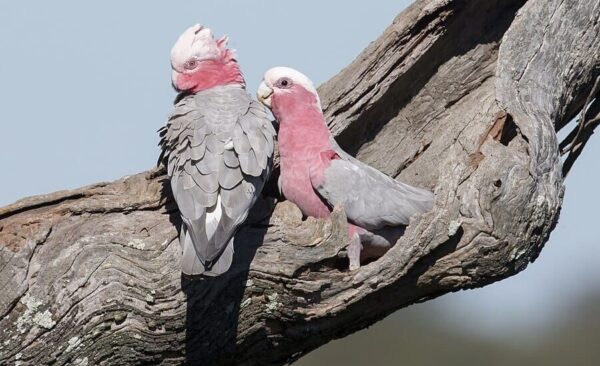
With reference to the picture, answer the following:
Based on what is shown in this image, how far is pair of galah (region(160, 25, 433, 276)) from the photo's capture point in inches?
284

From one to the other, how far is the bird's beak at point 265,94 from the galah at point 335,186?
148mm

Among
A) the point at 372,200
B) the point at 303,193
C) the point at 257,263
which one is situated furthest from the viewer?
the point at 303,193

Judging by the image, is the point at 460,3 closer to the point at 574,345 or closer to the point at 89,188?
the point at 89,188

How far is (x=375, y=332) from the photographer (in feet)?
71.8

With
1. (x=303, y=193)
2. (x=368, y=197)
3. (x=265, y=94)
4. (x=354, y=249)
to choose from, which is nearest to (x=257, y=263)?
(x=354, y=249)

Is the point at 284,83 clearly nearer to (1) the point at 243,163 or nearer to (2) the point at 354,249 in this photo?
(1) the point at 243,163

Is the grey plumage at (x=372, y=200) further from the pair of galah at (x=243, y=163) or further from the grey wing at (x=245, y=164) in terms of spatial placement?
the grey wing at (x=245, y=164)

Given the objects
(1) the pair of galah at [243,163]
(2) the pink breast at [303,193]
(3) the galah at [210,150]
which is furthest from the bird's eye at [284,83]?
(2) the pink breast at [303,193]

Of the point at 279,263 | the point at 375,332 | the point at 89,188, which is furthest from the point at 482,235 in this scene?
the point at 375,332

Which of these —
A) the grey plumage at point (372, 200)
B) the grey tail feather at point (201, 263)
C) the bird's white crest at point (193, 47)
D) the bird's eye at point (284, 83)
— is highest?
the bird's white crest at point (193, 47)

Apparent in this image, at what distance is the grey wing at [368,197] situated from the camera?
767 cm

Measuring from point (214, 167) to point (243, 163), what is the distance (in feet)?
0.57

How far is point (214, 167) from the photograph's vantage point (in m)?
7.42

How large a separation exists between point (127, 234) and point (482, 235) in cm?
209
